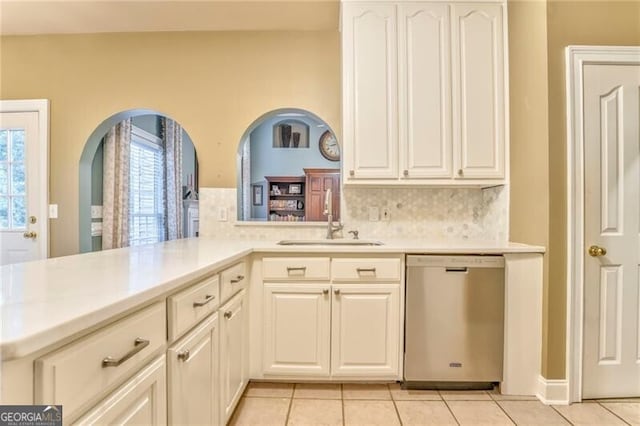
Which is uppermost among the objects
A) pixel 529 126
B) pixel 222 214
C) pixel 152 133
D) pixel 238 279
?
pixel 152 133

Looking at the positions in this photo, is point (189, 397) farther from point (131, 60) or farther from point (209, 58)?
point (131, 60)

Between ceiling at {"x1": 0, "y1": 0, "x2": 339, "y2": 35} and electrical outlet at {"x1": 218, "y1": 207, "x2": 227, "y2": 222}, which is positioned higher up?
ceiling at {"x1": 0, "y1": 0, "x2": 339, "y2": 35}

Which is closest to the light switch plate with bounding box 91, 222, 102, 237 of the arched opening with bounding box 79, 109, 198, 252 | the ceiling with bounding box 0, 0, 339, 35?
the arched opening with bounding box 79, 109, 198, 252

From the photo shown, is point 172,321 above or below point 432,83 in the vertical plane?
below

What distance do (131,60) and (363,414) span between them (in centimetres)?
320

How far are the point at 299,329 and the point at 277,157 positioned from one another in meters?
5.37

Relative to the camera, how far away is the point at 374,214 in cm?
269

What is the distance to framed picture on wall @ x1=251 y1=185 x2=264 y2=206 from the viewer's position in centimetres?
679

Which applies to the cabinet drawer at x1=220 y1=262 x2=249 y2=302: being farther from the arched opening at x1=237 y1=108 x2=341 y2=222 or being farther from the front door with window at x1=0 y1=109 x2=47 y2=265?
the arched opening at x1=237 y1=108 x2=341 y2=222

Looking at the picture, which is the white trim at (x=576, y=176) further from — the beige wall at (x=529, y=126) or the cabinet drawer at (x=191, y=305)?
the cabinet drawer at (x=191, y=305)

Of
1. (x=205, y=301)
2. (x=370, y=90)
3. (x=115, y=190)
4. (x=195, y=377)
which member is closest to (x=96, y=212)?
(x=115, y=190)

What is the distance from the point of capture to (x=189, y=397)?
1188 millimetres

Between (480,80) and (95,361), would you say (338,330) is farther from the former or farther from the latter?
(480,80)

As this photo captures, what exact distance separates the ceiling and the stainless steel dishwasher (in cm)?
199
